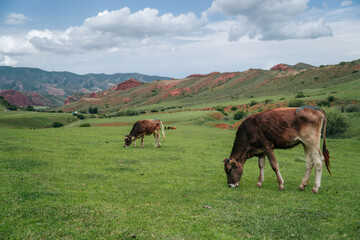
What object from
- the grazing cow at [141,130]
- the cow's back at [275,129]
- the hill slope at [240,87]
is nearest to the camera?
the cow's back at [275,129]

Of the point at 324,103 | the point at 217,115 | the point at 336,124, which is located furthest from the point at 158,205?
the point at 217,115

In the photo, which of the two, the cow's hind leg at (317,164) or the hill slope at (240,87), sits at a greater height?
the hill slope at (240,87)

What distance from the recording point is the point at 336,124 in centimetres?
4341

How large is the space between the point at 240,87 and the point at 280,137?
156091mm

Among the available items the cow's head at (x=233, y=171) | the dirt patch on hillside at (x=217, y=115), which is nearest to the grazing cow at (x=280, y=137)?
the cow's head at (x=233, y=171)

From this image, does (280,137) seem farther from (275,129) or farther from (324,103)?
(324,103)

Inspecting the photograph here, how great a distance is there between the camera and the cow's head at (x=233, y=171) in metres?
12.0

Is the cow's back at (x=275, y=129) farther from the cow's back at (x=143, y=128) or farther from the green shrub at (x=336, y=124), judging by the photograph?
the green shrub at (x=336, y=124)

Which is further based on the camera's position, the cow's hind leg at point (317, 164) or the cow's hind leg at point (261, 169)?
the cow's hind leg at point (261, 169)

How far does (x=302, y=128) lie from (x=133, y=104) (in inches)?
6429

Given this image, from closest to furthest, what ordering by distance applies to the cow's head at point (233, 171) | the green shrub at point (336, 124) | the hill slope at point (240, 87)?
the cow's head at point (233, 171) → the green shrub at point (336, 124) → the hill slope at point (240, 87)

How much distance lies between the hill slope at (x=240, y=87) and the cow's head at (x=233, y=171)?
102160 mm

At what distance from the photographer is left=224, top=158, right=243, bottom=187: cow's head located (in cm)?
1204

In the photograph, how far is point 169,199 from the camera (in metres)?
9.77
